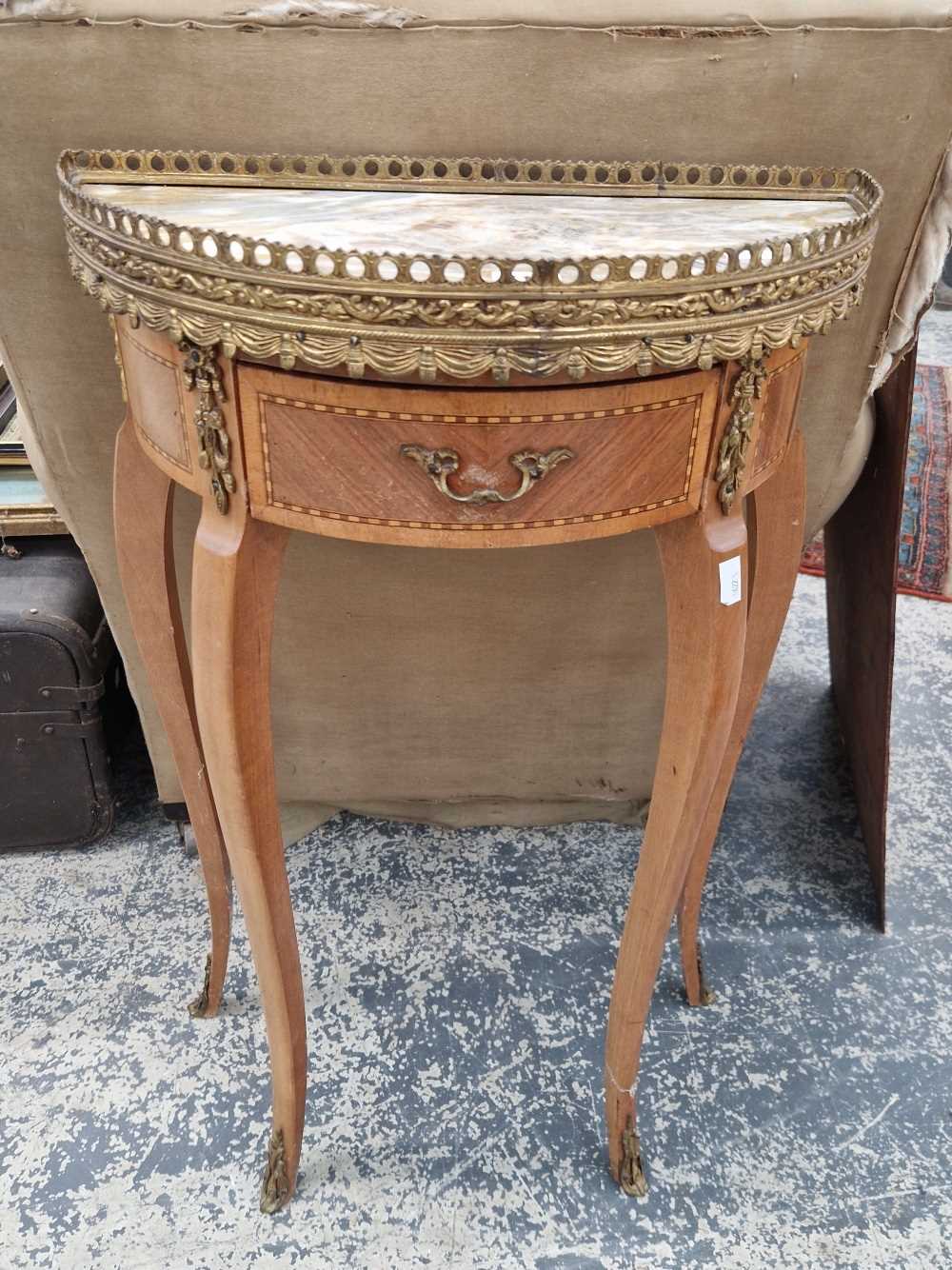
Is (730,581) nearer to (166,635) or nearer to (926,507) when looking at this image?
(166,635)

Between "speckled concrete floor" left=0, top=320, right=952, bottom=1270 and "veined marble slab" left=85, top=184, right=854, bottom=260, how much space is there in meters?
0.85

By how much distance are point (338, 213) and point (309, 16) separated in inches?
7.7

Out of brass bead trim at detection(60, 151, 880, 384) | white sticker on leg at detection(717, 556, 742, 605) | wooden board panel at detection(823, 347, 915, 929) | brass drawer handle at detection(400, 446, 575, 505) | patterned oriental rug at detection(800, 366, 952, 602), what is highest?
brass bead trim at detection(60, 151, 880, 384)

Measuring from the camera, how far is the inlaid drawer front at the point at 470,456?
624 mm

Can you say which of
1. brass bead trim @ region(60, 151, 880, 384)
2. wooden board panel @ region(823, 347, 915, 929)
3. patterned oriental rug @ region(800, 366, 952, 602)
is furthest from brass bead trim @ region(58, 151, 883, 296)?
patterned oriental rug @ region(800, 366, 952, 602)

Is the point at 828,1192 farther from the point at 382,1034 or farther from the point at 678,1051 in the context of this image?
the point at 382,1034

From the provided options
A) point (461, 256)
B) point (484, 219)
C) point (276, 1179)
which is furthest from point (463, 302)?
point (276, 1179)

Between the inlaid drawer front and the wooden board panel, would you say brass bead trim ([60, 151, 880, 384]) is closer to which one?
the inlaid drawer front

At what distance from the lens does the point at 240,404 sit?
0.65m

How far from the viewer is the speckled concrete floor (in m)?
0.94

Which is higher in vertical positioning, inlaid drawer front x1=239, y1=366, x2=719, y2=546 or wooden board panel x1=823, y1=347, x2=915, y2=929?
inlaid drawer front x1=239, y1=366, x2=719, y2=546

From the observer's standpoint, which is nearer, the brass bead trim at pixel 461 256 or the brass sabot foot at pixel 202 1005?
the brass bead trim at pixel 461 256

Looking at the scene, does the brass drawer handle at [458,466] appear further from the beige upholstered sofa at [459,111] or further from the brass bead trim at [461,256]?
the beige upholstered sofa at [459,111]

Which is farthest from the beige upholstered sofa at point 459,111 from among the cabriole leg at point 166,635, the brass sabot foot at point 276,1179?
the brass sabot foot at point 276,1179
